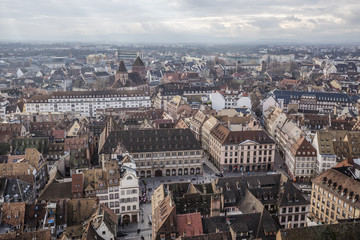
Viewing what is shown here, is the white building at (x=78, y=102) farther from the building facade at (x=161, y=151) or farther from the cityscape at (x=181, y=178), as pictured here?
the building facade at (x=161, y=151)

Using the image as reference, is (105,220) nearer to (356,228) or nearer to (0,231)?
(0,231)

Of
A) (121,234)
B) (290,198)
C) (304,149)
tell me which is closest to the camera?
(290,198)

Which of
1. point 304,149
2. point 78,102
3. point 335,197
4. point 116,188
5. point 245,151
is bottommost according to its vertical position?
point 245,151

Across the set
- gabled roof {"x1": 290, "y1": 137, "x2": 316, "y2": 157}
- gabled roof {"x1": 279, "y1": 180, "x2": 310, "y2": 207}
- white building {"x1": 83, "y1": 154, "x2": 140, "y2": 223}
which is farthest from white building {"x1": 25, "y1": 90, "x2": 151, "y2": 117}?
gabled roof {"x1": 279, "y1": 180, "x2": 310, "y2": 207}

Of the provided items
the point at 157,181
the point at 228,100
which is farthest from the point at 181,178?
the point at 228,100

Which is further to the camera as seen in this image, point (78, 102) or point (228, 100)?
point (78, 102)

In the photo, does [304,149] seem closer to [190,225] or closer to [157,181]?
[157,181]

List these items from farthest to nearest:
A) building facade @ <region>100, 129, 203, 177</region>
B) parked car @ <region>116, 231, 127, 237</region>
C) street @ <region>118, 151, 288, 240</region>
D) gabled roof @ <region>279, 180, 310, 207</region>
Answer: building facade @ <region>100, 129, 203, 177</region>, street @ <region>118, 151, 288, 240</region>, parked car @ <region>116, 231, 127, 237</region>, gabled roof @ <region>279, 180, 310, 207</region>

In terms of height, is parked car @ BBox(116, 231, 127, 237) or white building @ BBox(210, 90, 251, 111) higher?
white building @ BBox(210, 90, 251, 111)

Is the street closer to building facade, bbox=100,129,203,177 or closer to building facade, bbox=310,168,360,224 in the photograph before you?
building facade, bbox=100,129,203,177

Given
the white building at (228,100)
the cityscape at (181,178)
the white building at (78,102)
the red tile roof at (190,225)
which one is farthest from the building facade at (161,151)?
the white building at (78,102)
